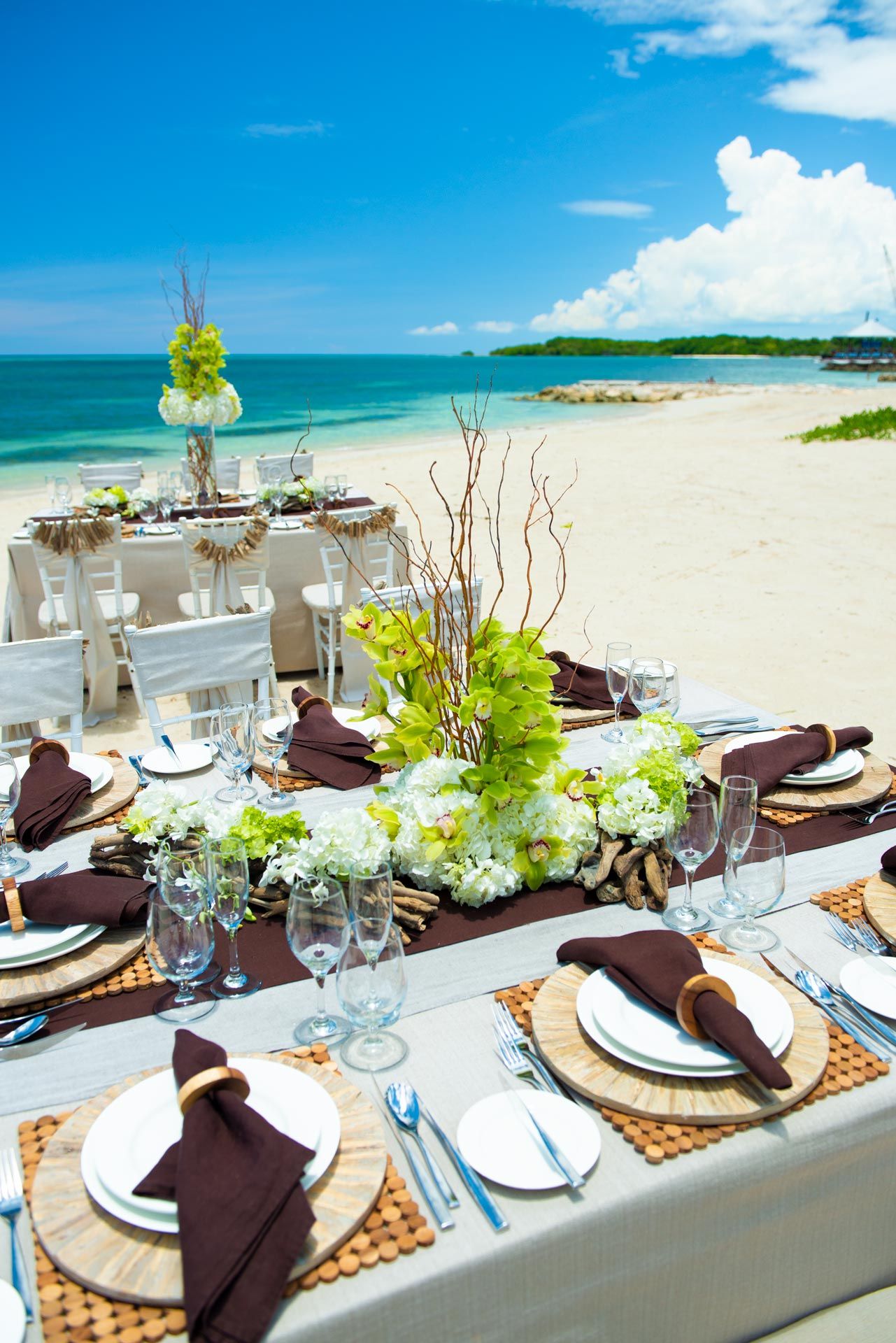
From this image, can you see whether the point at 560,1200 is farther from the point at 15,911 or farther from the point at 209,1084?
the point at 15,911

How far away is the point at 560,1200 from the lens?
92 centimetres

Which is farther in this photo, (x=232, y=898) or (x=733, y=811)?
(x=733, y=811)

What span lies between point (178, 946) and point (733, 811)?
2.98 feet

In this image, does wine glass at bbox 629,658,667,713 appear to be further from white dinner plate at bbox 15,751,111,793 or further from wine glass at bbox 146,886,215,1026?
white dinner plate at bbox 15,751,111,793

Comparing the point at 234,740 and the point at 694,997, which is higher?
the point at 234,740

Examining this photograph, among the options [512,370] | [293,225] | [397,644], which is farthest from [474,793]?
[293,225]

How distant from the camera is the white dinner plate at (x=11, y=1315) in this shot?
31.0 inches

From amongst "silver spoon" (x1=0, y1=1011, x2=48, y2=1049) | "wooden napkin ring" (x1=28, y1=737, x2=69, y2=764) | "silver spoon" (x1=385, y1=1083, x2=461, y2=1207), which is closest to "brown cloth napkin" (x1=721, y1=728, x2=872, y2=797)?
"silver spoon" (x1=385, y1=1083, x2=461, y2=1207)

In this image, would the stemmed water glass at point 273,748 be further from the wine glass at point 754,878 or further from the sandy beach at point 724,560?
the wine glass at point 754,878

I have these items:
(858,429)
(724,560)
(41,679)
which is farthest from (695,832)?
(858,429)

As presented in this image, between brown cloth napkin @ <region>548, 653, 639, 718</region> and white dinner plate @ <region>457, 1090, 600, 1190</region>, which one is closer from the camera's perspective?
white dinner plate @ <region>457, 1090, 600, 1190</region>

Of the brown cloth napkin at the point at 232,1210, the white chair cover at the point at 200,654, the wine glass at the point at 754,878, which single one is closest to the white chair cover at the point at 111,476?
the white chair cover at the point at 200,654

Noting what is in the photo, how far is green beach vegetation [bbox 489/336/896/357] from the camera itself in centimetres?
8575

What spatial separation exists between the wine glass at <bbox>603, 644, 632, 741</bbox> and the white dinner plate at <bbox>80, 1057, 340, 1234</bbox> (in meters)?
1.21
